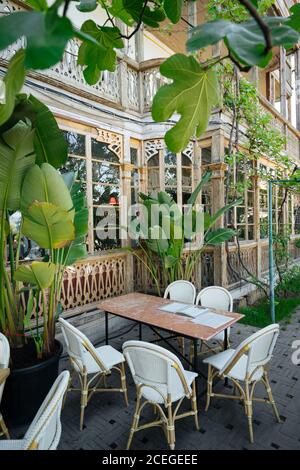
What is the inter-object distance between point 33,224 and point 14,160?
653 mm

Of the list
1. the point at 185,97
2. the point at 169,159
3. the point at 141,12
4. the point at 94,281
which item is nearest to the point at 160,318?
the point at 94,281

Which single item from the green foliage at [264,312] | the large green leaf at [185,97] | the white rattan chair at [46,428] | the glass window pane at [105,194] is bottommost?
the green foliage at [264,312]

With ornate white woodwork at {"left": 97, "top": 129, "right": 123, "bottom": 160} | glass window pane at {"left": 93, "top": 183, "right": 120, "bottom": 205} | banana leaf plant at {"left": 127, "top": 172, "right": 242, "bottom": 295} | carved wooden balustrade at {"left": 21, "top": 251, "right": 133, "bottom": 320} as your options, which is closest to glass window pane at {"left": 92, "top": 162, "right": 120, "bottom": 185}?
glass window pane at {"left": 93, "top": 183, "right": 120, "bottom": 205}

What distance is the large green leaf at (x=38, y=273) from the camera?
8.23 ft

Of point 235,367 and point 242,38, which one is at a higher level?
point 242,38

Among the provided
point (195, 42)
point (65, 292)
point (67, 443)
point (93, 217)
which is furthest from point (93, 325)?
point (195, 42)

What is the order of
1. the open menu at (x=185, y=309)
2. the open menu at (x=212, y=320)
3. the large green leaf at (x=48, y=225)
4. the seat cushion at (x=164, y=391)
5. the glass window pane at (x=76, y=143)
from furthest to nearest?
the glass window pane at (x=76, y=143) → the open menu at (x=185, y=309) → the open menu at (x=212, y=320) → the large green leaf at (x=48, y=225) → the seat cushion at (x=164, y=391)

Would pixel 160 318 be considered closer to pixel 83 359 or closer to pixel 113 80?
pixel 83 359

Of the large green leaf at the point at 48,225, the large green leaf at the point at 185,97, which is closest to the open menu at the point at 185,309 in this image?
the large green leaf at the point at 48,225

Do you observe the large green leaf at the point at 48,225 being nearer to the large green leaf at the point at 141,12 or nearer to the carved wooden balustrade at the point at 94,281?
the large green leaf at the point at 141,12

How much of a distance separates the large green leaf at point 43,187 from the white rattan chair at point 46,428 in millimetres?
1347

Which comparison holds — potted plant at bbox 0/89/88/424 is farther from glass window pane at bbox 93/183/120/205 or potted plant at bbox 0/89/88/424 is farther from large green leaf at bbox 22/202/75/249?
glass window pane at bbox 93/183/120/205

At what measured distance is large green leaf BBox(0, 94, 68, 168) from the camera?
2.48 meters

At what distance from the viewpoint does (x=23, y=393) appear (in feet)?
→ 8.88
